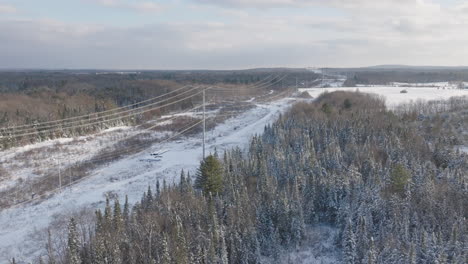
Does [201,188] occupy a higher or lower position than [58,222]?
higher

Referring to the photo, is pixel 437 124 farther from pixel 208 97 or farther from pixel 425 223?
pixel 208 97

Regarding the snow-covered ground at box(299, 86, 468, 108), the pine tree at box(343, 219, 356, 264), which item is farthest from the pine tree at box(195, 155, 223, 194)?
the snow-covered ground at box(299, 86, 468, 108)

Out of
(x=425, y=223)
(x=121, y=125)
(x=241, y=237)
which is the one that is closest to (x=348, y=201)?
(x=425, y=223)

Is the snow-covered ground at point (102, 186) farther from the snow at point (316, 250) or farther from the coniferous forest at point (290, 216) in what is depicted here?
the snow at point (316, 250)

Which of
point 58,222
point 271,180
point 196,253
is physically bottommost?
point 58,222

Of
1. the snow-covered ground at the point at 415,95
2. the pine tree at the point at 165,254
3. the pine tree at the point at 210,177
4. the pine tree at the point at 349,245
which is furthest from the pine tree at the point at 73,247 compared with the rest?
the snow-covered ground at the point at 415,95

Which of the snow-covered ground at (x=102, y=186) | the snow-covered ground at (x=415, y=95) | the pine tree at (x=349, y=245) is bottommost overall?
the snow-covered ground at (x=102, y=186)

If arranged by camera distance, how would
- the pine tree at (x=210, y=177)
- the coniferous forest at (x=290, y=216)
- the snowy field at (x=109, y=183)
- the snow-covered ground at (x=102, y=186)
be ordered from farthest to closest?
1. the pine tree at (x=210, y=177)
2. the snow-covered ground at (x=102, y=186)
3. the snowy field at (x=109, y=183)
4. the coniferous forest at (x=290, y=216)
